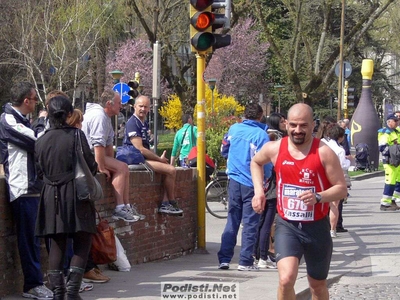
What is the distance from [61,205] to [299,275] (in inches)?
144

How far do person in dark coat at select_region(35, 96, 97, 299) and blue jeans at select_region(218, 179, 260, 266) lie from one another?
3.12 m

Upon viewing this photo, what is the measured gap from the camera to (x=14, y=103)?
786 centimetres

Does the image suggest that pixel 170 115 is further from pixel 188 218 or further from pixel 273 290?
pixel 273 290

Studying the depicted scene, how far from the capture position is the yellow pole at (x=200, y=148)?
1148 cm

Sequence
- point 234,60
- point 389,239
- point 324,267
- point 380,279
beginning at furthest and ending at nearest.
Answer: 1. point 234,60
2. point 389,239
3. point 380,279
4. point 324,267

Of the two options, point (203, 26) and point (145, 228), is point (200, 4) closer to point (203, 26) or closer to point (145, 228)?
point (203, 26)

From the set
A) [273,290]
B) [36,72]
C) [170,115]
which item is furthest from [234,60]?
[273,290]

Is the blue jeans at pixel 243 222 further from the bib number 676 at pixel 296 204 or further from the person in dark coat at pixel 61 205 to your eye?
the bib number 676 at pixel 296 204

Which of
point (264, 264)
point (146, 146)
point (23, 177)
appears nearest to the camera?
point (23, 177)

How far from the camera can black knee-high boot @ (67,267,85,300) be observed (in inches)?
278

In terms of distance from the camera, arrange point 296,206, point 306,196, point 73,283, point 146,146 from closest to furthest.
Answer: point 306,196, point 296,206, point 73,283, point 146,146

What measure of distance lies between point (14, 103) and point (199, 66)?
4.06 meters

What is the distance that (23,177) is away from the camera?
774 cm

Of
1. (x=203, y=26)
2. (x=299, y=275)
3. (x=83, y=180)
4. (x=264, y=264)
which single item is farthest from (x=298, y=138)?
(x=203, y=26)
